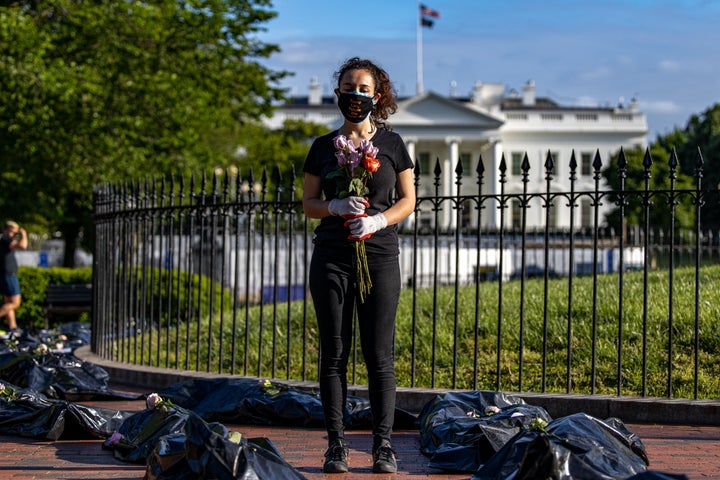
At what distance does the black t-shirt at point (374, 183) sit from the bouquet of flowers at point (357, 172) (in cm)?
8

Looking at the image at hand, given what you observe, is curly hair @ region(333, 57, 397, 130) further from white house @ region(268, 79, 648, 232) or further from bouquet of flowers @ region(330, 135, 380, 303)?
white house @ region(268, 79, 648, 232)

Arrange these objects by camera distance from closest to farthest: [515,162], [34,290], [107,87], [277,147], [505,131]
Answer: [34,290]
[107,87]
[277,147]
[515,162]
[505,131]

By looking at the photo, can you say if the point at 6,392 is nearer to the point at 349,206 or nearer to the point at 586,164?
the point at 349,206

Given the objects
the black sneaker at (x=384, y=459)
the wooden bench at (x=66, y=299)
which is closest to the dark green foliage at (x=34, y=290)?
the wooden bench at (x=66, y=299)

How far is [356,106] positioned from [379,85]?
245 millimetres

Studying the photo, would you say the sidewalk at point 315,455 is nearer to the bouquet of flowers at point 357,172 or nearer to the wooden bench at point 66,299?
the bouquet of flowers at point 357,172

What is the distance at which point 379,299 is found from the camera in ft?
17.2

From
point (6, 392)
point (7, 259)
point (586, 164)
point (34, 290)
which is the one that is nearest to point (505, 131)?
point (586, 164)

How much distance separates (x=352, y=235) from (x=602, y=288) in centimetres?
678

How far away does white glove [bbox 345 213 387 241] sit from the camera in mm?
5008

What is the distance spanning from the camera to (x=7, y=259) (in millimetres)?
15227

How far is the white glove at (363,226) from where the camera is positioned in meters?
5.01

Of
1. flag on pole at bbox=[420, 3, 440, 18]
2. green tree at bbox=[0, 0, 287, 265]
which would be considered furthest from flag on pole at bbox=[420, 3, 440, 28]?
green tree at bbox=[0, 0, 287, 265]

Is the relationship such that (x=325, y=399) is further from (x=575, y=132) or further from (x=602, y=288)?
(x=575, y=132)
